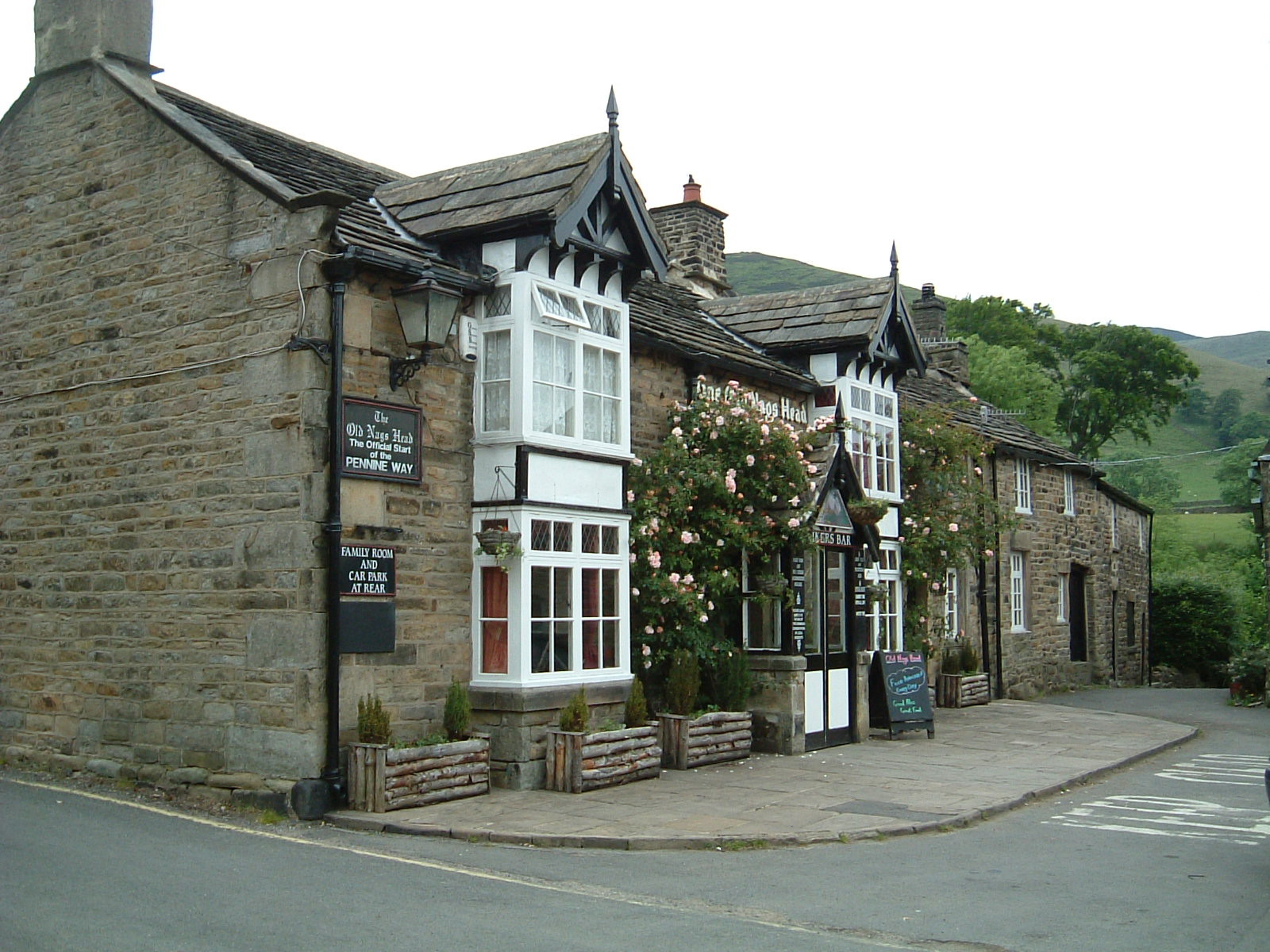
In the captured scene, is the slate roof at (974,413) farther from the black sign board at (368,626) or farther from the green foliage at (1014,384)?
the green foliage at (1014,384)

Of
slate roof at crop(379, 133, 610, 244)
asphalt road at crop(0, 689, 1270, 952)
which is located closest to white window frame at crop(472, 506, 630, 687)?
asphalt road at crop(0, 689, 1270, 952)

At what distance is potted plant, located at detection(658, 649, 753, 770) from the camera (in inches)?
518

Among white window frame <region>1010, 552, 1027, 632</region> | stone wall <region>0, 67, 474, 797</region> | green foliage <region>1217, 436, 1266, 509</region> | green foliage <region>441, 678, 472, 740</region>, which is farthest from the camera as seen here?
green foliage <region>1217, 436, 1266, 509</region>

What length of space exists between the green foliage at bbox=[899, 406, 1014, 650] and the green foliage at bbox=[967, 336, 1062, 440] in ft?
74.3

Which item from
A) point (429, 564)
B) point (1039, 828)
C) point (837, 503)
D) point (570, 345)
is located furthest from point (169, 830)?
point (837, 503)

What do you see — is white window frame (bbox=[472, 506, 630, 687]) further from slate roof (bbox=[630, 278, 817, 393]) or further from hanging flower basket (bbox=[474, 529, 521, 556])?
slate roof (bbox=[630, 278, 817, 393])

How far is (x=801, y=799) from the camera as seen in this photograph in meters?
11.1

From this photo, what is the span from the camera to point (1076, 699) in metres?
23.7

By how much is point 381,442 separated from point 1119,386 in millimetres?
43920

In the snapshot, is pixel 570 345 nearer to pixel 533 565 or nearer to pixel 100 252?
pixel 533 565

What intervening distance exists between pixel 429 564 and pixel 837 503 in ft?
20.6

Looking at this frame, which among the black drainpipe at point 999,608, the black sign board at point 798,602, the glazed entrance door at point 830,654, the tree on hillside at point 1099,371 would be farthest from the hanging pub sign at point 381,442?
the tree on hillside at point 1099,371

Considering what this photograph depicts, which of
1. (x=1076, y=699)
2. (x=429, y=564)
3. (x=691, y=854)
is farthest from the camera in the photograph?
(x=1076, y=699)

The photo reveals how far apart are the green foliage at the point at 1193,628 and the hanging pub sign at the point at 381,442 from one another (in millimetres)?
27880
